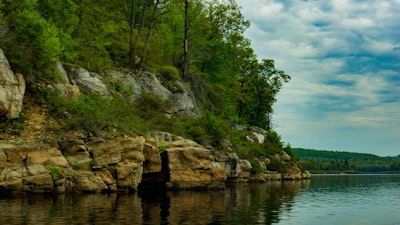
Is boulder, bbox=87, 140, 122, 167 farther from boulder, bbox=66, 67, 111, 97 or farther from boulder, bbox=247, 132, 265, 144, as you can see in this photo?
boulder, bbox=247, 132, 265, 144

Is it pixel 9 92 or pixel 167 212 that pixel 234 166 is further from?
pixel 167 212

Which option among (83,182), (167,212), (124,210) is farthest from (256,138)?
(124,210)

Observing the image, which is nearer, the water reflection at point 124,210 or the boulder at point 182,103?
the water reflection at point 124,210

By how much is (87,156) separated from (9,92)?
6219 millimetres

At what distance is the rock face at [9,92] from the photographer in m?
26.3

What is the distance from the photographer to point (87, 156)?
27.7 m

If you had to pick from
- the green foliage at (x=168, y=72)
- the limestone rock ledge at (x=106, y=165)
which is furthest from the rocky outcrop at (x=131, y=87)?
the limestone rock ledge at (x=106, y=165)

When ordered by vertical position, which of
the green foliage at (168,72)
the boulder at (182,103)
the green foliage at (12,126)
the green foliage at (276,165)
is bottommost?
the green foliage at (276,165)

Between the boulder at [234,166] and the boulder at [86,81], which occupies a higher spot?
the boulder at [86,81]

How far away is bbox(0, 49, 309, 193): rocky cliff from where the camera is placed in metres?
24.5

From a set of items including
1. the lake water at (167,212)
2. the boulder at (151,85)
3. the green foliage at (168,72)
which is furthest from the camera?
the green foliage at (168,72)

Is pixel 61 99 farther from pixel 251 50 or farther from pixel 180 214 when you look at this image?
pixel 251 50

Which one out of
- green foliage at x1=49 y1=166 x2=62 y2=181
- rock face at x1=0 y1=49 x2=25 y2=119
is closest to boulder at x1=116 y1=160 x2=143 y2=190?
green foliage at x1=49 y1=166 x2=62 y2=181

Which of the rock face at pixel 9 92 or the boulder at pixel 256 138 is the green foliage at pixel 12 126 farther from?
the boulder at pixel 256 138
